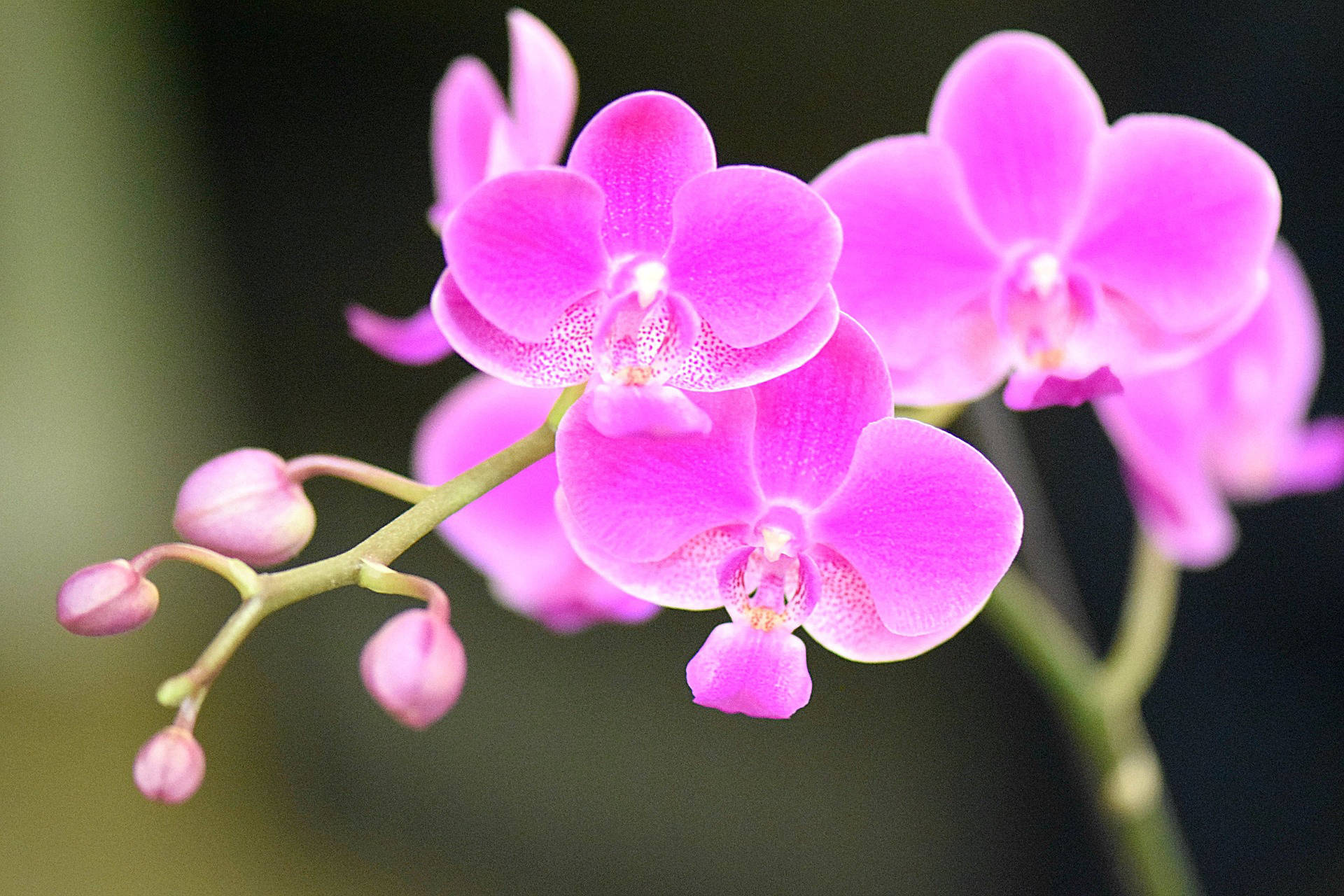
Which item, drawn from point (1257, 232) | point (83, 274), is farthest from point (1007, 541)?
point (83, 274)

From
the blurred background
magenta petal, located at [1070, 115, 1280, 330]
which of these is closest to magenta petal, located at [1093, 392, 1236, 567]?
magenta petal, located at [1070, 115, 1280, 330]

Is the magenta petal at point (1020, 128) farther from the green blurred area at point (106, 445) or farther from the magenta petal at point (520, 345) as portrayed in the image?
the green blurred area at point (106, 445)

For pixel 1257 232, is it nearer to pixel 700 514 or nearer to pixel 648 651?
pixel 700 514

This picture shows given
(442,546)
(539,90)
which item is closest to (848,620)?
(539,90)

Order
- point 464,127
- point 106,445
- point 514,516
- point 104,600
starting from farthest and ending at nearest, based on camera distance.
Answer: point 106,445 → point 514,516 → point 464,127 → point 104,600

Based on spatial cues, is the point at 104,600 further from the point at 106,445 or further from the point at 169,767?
the point at 106,445

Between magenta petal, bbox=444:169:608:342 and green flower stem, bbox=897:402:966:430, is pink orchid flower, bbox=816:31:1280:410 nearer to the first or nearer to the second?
green flower stem, bbox=897:402:966:430
